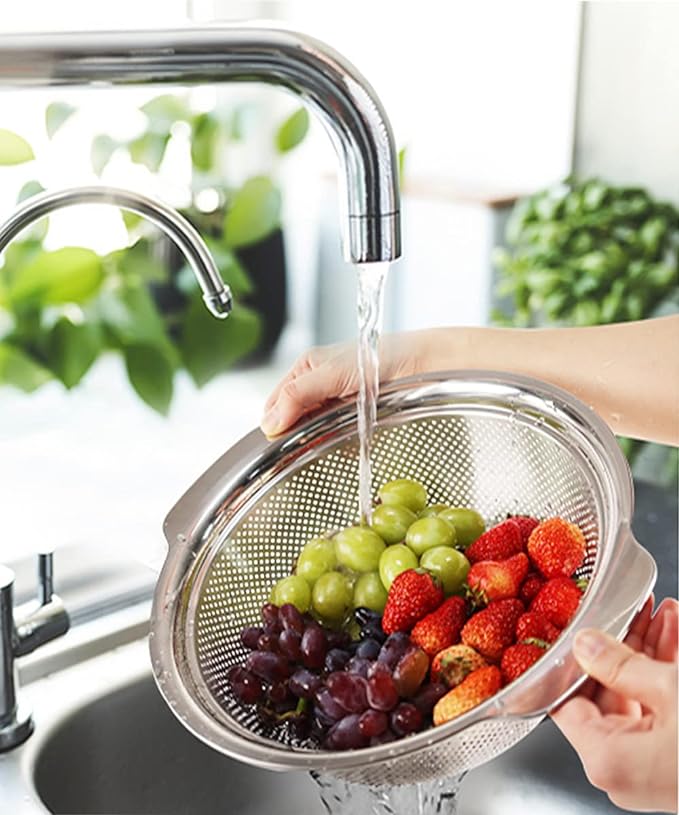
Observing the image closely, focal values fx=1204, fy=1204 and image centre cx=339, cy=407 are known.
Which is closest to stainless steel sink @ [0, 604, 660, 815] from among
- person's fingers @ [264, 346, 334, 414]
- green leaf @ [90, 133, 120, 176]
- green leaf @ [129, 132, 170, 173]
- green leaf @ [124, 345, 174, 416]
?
person's fingers @ [264, 346, 334, 414]

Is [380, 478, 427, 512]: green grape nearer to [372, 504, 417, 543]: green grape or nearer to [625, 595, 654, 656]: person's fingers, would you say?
[372, 504, 417, 543]: green grape

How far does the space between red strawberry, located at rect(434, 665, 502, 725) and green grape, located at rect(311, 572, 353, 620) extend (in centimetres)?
15

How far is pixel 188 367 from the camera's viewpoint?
2.31 meters

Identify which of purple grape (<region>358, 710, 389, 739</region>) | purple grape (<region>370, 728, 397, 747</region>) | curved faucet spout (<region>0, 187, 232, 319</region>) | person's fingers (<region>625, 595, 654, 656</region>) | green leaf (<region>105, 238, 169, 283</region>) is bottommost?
green leaf (<region>105, 238, 169, 283</region>)

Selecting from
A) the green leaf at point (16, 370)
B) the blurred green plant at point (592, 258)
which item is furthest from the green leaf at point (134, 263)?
the blurred green plant at point (592, 258)

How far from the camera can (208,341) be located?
2324mm

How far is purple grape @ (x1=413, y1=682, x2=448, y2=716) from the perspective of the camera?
0.76m

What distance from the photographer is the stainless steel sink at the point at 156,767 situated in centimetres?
97

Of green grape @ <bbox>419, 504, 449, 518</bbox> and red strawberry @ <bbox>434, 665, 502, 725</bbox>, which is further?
green grape @ <bbox>419, 504, 449, 518</bbox>

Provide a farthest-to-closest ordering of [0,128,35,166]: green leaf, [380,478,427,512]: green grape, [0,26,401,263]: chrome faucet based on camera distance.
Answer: [0,128,35,166]: green leaf → [380,478,427,512]: green grape → [0,26,401,263]: chrome faucet

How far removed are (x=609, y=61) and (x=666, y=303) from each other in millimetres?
574

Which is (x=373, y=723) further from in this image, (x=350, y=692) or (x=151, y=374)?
(x=151, y=374)

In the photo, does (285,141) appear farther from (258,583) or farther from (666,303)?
(258,583)

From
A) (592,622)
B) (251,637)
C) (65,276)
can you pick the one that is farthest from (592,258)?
(592,622)
